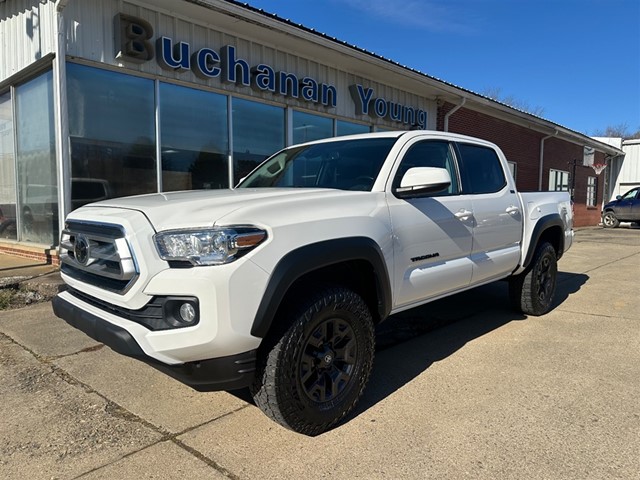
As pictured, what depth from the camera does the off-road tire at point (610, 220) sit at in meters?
23.3

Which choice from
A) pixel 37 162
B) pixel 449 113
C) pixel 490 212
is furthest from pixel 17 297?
pixel 449 113

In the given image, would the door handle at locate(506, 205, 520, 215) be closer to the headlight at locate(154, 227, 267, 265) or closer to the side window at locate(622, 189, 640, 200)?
the headlight at locate(154, 227, 267, 265)

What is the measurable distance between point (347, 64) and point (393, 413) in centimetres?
908

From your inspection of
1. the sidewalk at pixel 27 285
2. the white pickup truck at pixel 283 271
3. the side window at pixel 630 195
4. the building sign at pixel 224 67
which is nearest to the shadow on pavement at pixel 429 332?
the white pickup truck at pixel 283 271

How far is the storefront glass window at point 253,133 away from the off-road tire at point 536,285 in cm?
562

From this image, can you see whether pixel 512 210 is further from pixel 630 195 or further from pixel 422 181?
pixel 630 195

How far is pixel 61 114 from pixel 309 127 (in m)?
5.15

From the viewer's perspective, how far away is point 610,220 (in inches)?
926

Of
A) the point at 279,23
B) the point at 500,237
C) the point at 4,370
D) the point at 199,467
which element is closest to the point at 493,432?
the point at 199,467

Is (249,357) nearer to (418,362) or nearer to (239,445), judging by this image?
(239,445)

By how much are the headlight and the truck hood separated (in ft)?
0.14

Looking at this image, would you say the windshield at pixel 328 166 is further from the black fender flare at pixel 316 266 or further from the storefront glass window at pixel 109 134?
the storefront glass window at pixel 109 134

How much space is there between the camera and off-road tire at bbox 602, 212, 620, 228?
23.3 metres

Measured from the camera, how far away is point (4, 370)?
3.75 metres
